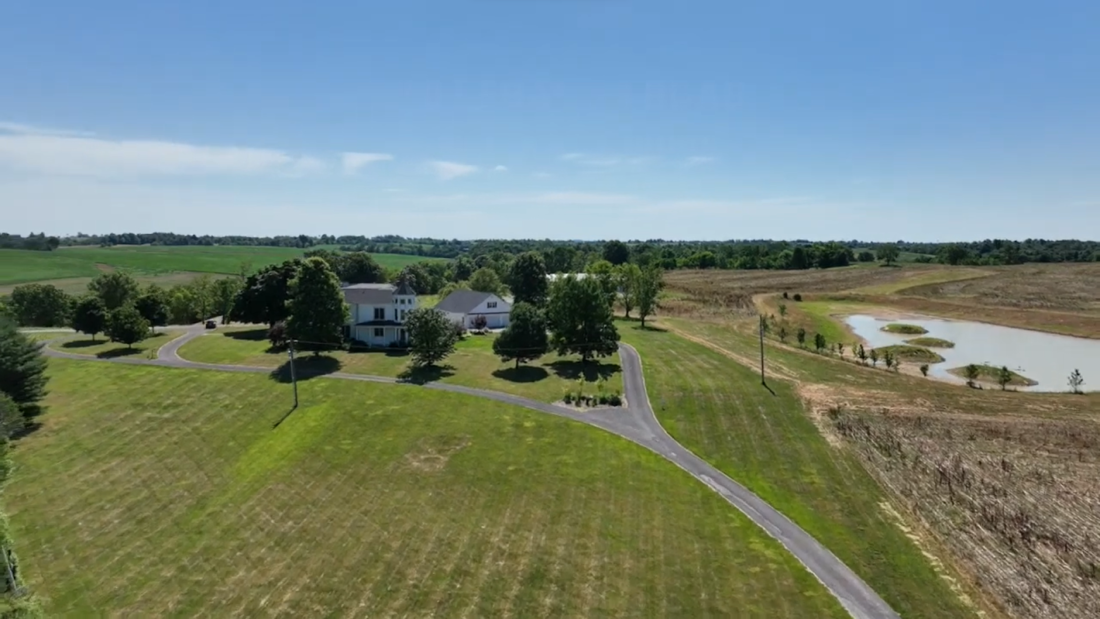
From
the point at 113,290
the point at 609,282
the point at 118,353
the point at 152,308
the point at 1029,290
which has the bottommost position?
the point at 118,353

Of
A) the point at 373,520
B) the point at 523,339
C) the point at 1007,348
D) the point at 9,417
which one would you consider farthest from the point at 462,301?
the point at 1007,348

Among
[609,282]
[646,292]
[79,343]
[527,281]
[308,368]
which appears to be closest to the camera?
[308,368]

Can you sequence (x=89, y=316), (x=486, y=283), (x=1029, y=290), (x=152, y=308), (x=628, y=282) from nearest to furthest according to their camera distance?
(x=89, y=316) < (x=152, y=308) < (x=628, y=282) < (x=486, y=283) < (x=1029, y=290)

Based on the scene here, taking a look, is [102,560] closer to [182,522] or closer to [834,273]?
[182,522]

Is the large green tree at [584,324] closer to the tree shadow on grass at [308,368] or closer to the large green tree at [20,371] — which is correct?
the tree shadow on grass at [308,368]

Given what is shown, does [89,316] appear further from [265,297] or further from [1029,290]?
[1029,290]

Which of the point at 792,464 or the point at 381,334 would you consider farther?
the point at 381,334


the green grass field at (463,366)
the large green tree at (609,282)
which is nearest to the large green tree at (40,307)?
the green grass field at (463,366)

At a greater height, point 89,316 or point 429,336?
point 89,316
